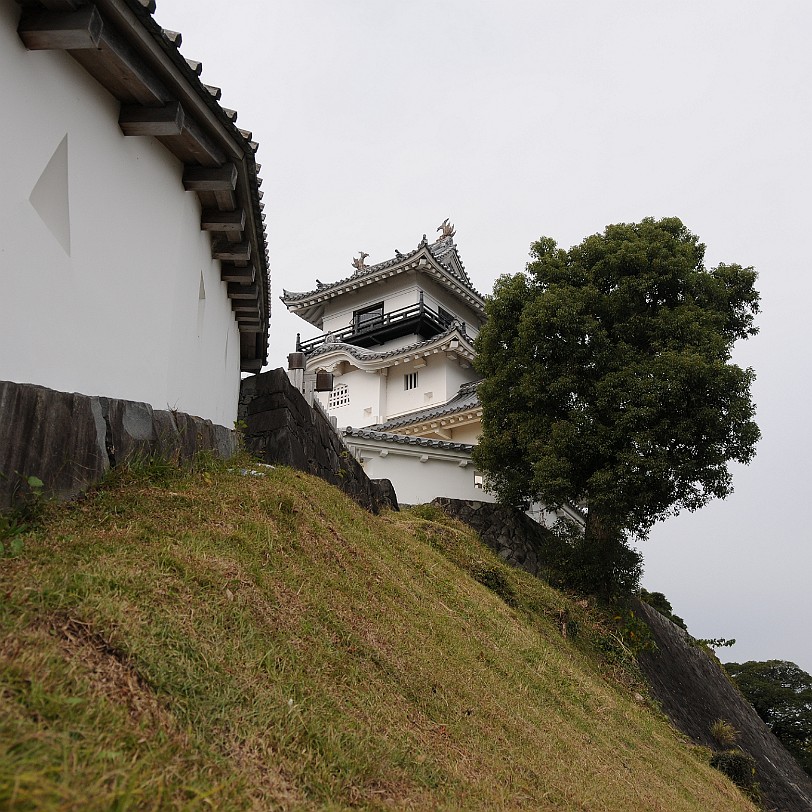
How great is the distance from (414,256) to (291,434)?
755 inches

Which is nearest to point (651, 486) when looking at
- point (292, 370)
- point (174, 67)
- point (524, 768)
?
point (292, 370)

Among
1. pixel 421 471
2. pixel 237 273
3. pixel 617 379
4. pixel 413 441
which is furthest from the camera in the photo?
pixel 421 471

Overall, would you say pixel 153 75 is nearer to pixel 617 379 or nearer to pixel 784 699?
pixel 617 379

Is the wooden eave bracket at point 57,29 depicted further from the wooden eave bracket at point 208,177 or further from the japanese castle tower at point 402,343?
the japanese castle tower at point 402,343

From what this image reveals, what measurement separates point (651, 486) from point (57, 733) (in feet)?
45.6

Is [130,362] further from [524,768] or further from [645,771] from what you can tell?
[645,771]

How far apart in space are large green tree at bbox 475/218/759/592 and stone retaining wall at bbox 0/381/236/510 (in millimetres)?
10754

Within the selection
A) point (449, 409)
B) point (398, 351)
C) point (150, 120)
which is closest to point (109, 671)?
point (150, 120)

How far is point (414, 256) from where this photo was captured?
96.5 ft

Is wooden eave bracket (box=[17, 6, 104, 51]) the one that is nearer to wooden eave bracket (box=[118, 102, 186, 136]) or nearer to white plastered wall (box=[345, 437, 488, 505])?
wooden eave bracket (box=[118, 102, 186, 136])

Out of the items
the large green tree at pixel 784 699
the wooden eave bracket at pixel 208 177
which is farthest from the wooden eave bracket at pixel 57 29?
the large green tree at pixel 784 699

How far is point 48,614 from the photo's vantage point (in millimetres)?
3781

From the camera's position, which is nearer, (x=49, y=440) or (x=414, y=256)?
(x=49, y=440)

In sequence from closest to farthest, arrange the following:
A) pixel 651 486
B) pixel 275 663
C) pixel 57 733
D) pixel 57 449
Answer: pixel 57 733, pixel 275 663, pixel 57 449, pixel 651 486
